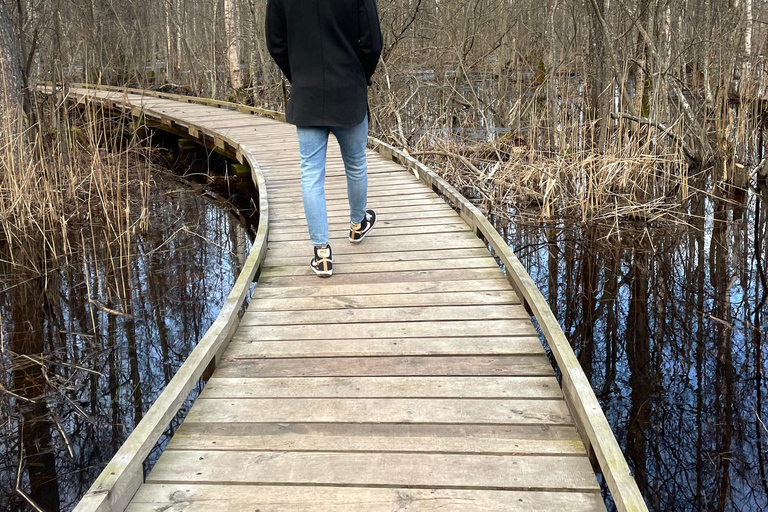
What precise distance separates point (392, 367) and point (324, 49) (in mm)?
1503

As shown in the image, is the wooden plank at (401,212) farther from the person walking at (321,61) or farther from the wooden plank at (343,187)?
the person walking at (321,61)

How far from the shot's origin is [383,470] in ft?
6.35

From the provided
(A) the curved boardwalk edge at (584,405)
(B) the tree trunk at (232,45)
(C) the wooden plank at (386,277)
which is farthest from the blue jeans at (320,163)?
(B) the tree trunk at (232,45)

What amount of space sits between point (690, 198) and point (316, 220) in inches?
Result: 193

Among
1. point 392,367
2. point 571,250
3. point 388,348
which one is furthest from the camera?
point 571,250

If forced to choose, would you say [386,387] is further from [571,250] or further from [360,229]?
[571,250]

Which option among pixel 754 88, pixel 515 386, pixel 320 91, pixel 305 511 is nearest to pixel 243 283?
pixel 320 91

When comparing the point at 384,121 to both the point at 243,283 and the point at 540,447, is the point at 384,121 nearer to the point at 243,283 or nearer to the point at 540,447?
the point at 243,283

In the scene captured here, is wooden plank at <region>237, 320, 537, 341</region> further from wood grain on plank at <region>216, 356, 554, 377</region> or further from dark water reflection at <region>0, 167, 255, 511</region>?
dark water reflection at <region>0, 167, 255, 511</region>

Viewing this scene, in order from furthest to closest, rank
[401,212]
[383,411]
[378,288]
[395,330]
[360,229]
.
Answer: [401,212] → [360,229] → [378,288] → [395,330] → [383,411]

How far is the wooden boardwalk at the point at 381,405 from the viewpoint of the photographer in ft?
6.06

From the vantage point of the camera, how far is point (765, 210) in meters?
6.45

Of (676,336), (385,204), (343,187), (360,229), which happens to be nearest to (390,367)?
(360,229)

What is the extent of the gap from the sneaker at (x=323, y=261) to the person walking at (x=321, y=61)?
342 mm
